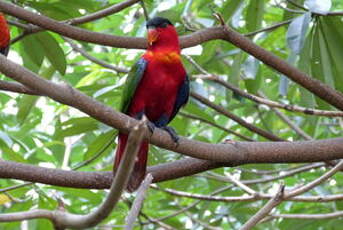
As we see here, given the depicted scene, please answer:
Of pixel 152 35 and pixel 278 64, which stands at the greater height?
pixel 278 64

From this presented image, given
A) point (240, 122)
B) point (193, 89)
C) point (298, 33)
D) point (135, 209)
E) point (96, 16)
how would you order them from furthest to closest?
point (193, 89), point (240, 122), point (96, 16), point (298, 33), point (135, 209)

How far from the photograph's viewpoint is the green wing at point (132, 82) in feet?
11.3

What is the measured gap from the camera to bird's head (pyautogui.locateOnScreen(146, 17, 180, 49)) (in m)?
3.47

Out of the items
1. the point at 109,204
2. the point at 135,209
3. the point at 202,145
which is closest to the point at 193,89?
the point at 202,145

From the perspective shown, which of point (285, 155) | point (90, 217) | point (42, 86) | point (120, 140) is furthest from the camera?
point (120, 140)

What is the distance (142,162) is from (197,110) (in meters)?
0.86

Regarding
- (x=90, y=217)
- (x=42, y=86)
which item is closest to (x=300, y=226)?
(x=42, y=86)

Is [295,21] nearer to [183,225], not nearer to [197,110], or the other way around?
[197,110]

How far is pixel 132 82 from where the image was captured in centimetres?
344

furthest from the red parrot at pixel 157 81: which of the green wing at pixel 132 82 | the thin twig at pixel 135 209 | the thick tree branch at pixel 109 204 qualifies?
the thick tree branch at pixel 109 204

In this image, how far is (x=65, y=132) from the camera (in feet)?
12.9

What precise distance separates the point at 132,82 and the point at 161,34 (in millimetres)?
319

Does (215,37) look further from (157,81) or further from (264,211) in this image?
(264,211)

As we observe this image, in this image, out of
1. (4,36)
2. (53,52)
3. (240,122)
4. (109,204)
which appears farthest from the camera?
(4,36)
